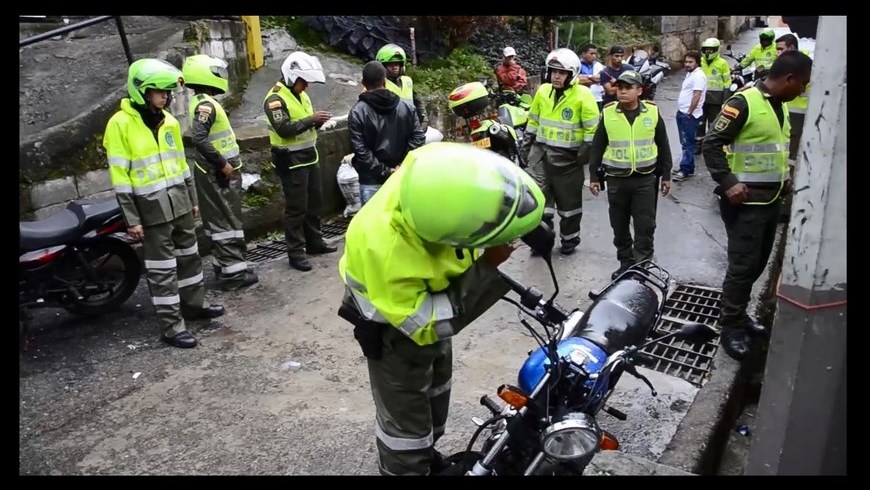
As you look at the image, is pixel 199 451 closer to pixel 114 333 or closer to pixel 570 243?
pixel 114 333

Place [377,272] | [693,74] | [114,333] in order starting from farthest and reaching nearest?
[693,74]
[114,333]
[377,272]

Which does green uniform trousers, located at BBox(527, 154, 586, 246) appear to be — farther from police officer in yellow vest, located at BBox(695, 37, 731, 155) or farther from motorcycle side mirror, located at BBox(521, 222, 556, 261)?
police officer in yellow vest, located at BBox(695, 37, 731, 155)

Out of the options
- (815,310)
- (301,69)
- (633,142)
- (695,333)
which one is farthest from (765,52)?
(815,310)

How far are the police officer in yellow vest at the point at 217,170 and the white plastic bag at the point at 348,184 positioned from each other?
5.75ft

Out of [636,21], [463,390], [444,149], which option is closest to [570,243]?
[463,390]

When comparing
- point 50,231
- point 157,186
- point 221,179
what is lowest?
point 50,231

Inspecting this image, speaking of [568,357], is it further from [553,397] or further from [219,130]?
[219,130]

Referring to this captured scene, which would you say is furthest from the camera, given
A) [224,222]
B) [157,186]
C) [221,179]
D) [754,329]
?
[224,222]

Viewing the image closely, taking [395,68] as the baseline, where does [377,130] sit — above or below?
below

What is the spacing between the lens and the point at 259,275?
5988 millimetres

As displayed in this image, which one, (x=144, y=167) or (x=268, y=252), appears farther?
(x=268, y=252)

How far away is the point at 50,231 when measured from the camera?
4523 millimetres

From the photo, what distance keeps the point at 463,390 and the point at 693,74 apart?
6661 mm

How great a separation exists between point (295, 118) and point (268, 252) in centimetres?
148
